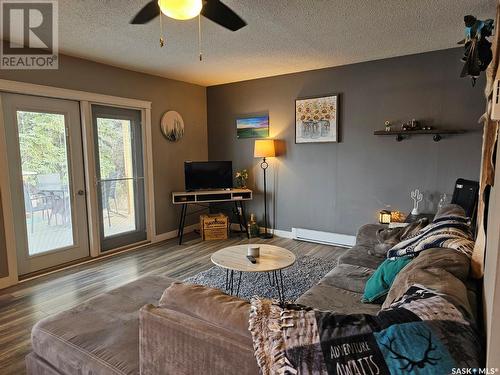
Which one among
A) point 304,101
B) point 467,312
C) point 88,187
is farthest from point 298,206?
point 467,312

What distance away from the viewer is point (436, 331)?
86cm

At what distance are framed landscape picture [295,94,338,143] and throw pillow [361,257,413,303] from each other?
272cm

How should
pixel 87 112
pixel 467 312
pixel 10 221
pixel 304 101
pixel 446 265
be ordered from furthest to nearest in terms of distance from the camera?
pixel 304 101 < pixel 87 112 < pixel 10 221 < pixel 446 265 < pixel 467 312

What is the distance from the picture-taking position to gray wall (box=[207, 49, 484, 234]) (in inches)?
140

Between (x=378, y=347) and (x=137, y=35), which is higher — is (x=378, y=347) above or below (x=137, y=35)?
below

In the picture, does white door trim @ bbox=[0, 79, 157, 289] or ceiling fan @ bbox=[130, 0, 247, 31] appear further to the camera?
white door trim @ bbox=[0, 79, 157, 289]

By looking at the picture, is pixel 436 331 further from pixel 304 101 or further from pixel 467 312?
pixel 304 101

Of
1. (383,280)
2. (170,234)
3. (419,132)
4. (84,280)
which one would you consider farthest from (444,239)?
(170,234)

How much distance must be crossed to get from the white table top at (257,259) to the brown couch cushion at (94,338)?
75 centimetres

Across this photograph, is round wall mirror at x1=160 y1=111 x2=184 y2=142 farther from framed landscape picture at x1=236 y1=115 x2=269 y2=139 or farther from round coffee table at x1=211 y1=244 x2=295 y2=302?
round coffee table at x1=211 y1=244 x2=295 y2=302

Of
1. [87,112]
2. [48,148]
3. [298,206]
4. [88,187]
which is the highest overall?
[87,112]

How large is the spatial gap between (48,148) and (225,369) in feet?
11.4

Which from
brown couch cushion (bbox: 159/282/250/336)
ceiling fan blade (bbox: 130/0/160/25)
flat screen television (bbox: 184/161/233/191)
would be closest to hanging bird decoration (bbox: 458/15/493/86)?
ceiling fan blade (bbox: 130/0/160/25)

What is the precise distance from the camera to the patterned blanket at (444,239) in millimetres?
1685
